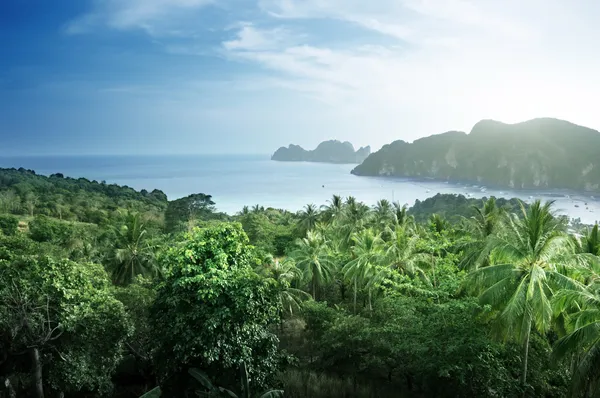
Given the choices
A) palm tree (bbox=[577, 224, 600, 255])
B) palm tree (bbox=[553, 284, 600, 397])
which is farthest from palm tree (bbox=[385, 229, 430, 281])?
palm tree (bbox=[553, 284, 600, 397])

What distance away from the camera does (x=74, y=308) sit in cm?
1136

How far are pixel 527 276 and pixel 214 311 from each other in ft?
32.2

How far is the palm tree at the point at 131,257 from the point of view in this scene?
25.3 meters

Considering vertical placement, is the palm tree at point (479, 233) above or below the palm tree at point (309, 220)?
above

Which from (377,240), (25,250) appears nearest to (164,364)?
(25,250)

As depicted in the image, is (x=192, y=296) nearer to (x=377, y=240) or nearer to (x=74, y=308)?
(x=74, y=308)

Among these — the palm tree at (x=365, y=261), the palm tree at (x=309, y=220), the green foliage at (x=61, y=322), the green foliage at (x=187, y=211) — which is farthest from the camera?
the green foliage at (x=187, y=211)

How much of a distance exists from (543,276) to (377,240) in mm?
13951

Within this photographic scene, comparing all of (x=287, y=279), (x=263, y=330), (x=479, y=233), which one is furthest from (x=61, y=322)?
(x=479, y=233)

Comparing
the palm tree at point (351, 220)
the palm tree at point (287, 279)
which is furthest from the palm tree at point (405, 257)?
the palm tree at point (351, 220)

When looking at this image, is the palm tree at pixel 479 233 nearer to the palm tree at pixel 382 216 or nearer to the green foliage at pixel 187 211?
the palm tree at pixel 382 216

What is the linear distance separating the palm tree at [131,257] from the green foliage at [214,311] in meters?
15.0

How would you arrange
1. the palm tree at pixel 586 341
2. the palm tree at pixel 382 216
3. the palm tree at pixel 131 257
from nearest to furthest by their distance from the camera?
the palm tree at pixel 586 341, the palm tree at pixel 131 257, the palm tree at pixel 382 216

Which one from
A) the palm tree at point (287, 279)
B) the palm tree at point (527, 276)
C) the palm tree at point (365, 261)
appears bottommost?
the palm tree at point (287, 279)
